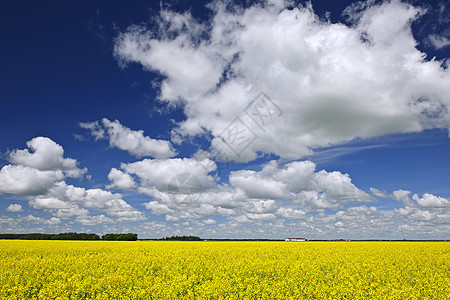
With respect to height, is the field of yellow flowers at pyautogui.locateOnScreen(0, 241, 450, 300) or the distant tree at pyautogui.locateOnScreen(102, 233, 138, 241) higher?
the distant tree at pyautogui.locateOnScreen(102, 233, 138, 241)

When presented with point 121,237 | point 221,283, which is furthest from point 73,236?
point 221,283

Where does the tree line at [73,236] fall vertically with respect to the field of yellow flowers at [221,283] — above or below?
above

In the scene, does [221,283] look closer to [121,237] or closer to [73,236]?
[121,237]

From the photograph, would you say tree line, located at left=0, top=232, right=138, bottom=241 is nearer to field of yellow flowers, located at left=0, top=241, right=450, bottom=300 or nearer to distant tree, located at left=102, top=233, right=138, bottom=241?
distant tree, located at left=102, top=233, right=138, bottom=241

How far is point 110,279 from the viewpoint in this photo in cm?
1325

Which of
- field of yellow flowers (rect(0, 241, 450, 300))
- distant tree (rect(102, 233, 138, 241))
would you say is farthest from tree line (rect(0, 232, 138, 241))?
field of yellow flowers (rect(0, 241, 450, 300))

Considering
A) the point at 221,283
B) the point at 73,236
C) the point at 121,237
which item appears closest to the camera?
the point at 221,283

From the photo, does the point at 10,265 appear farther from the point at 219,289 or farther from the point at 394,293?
the point at 394,293

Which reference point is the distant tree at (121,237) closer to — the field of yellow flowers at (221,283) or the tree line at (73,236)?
the tree line at (73,236)

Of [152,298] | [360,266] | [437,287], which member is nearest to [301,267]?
[360,266]

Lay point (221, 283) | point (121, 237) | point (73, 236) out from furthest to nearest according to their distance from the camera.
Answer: point (73, 236) → point (121, 237) → point (221, 283)

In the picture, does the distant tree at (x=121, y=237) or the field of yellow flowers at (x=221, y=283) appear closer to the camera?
the field of yellow flowers at (x=221, y=283)

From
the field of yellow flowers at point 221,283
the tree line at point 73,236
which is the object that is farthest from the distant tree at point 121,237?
the field of yellow flowers at point 221,283

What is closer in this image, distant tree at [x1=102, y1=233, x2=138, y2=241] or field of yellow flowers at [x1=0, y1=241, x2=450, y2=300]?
field of yellow flowers at [x1=0, y1=241, x2=450, y2=300]
